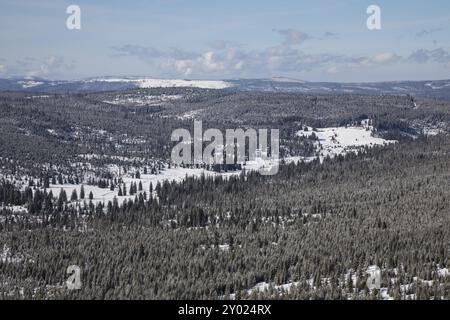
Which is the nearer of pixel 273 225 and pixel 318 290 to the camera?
pixel 318 290

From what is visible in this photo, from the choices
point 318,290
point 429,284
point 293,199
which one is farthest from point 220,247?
point 293,199

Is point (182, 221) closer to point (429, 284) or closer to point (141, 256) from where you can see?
point (141, 256)

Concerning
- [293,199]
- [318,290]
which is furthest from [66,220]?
[318,290]

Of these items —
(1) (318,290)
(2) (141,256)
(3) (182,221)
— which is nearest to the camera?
(1) (318,290)
